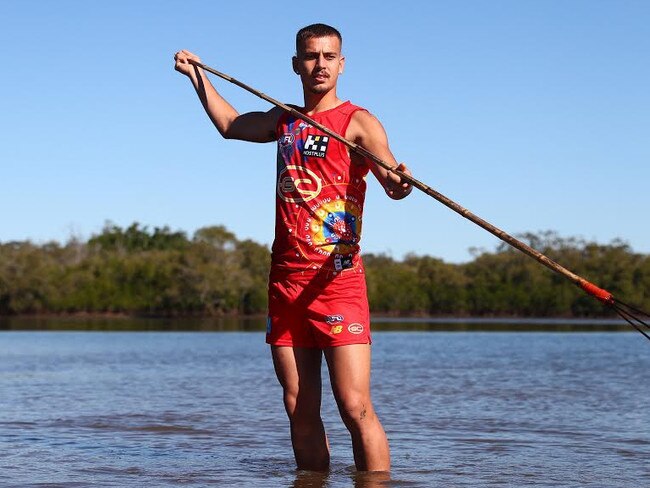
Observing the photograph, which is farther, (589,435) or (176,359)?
(176,359)

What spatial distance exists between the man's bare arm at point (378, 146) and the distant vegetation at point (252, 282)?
86834 mm

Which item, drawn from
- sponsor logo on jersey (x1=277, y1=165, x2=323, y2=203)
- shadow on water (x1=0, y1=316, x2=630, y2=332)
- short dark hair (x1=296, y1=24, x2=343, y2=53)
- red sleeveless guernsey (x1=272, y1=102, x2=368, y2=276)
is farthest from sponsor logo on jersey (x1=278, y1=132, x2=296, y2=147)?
shadow on water (x1=0, y1=316, x2=630, y2=332)

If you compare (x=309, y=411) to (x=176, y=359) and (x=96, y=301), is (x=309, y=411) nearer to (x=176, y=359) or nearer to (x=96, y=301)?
(x=176, y=359)

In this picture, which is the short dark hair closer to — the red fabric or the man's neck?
the man's neck

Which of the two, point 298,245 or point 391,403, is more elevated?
point 298,245

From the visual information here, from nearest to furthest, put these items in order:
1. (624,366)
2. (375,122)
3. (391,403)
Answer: (375,122) < (391,403) < (624,366)

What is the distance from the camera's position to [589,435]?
8.30 meters

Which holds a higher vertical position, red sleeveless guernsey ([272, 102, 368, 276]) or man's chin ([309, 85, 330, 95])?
man's chin ([309, 85, 330, 95])

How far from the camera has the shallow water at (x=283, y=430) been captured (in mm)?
5898

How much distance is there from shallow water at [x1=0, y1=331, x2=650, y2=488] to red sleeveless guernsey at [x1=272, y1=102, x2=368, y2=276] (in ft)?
3.70

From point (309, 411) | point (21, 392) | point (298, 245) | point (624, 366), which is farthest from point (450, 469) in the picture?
point (624, 366)

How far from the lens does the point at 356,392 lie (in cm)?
509

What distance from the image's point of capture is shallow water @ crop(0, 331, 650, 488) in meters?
5.90

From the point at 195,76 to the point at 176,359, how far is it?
56.0 feet
